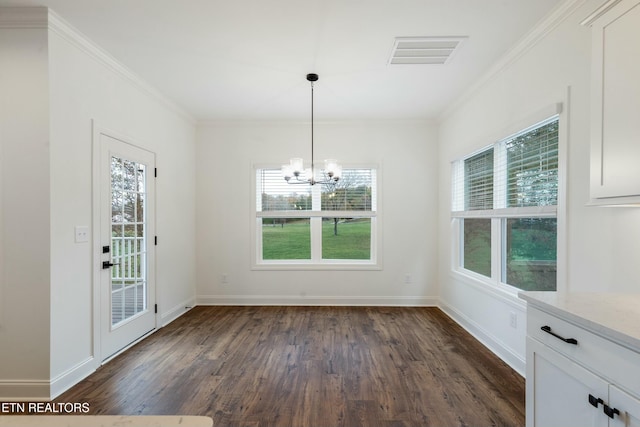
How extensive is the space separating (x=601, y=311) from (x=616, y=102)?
103cm

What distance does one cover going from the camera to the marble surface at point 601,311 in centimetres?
110

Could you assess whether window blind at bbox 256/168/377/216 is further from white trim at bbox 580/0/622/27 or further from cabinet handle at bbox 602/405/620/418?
cabinet handle at bbox 602/405/620/418

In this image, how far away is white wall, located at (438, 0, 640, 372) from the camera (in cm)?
179

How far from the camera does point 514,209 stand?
2752mm

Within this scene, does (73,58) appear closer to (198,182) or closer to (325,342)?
(198,182)

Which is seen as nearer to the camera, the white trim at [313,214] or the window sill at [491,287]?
the window sill at [491,287]

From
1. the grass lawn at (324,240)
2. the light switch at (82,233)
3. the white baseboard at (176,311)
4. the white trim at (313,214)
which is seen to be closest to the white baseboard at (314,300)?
the white baseboard at (176,311)

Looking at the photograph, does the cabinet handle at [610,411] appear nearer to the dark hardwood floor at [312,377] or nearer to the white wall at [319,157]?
the dark hardwood floor at [312,377]

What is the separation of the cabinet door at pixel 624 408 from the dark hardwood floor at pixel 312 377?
1.11 m

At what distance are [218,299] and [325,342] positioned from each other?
2144 millimetres

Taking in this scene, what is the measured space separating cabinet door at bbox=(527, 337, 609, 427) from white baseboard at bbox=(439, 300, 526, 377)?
1254 mm

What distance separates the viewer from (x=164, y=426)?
0.63 metres

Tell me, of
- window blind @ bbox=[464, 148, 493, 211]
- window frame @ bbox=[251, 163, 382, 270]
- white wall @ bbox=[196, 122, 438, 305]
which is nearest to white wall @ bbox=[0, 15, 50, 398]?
white wall @ bbox=[196, 122, 438, 305]

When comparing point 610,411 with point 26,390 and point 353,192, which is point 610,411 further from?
point 353,192
